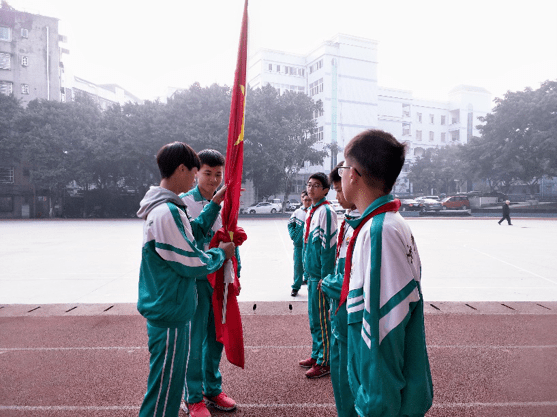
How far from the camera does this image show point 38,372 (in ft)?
11.5

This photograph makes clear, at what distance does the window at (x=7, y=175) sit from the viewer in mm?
31703

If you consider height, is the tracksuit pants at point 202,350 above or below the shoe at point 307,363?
above

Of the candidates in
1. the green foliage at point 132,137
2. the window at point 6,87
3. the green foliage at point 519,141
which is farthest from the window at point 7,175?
the green foliage at point 519,141

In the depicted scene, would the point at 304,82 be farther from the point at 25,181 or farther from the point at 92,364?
the point at 92,364

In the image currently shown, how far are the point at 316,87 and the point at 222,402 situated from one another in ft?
156

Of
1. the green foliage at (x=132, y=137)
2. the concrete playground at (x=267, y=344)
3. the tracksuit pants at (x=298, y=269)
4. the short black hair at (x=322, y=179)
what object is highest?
the green foliage at (x=132, y=137)

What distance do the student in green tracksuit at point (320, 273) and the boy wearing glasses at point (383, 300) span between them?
186cm

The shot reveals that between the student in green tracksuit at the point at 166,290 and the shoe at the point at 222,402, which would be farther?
the shoe at the point at 222,402

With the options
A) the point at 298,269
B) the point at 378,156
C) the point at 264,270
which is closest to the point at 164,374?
the point at 378,156

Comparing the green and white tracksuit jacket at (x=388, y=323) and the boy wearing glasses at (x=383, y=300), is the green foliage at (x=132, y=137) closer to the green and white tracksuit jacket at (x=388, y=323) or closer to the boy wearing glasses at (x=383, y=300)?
the boy wearing glasses at (x=383, y=300)

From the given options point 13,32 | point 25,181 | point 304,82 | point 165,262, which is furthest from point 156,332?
point 304,82

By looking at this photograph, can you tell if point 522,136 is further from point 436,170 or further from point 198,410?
point 198,410

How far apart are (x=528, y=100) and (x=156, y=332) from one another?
3820 centimetres

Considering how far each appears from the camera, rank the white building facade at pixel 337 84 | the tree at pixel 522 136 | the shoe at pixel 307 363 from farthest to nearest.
→ 1. the white building facade at pixel 337 84
2. the tree at pixel 522 136
3. the shoe at pixel 307 363
